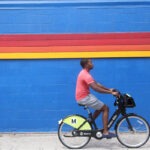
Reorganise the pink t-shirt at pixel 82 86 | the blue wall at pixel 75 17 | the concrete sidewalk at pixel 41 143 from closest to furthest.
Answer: the pink t-shirt at pixel 82 86, the concrete sidewalk at pixel 41 143, the blue wall at pixel 75 17

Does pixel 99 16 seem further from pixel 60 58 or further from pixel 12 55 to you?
pixel 12 55

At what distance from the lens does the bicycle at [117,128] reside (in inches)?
308

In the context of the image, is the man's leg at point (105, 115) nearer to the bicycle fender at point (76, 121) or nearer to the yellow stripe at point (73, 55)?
the bicycle fender at point (76, 121)

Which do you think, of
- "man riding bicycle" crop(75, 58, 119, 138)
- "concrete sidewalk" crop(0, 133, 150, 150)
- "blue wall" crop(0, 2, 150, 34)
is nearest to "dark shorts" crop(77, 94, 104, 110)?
"man riding bicycle" crop(75, 58, 119, 138)

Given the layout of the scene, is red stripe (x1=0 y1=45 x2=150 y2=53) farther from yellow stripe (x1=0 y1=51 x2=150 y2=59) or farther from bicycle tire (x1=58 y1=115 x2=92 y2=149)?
bicycle tire (x1=58 y1=115 x2=92 y2=149)

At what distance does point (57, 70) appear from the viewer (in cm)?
897

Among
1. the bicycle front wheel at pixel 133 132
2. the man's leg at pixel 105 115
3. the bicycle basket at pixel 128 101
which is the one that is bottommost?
the bicycle front wheel at pixel 133 132

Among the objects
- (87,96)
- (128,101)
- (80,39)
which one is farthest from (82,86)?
(80,39)

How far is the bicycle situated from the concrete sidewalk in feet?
0.48

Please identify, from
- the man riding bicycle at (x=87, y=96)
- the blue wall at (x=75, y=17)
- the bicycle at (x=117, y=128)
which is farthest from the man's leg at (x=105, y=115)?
the blue wall at (x=75, y=17)

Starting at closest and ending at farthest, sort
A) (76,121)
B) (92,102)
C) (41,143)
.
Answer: (92,102) < (76,121) < (41,143)

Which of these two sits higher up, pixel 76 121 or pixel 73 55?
pixel 73 55

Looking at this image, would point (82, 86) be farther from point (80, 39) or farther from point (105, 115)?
point (80, 39)

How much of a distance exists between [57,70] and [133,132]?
2.08 metres
